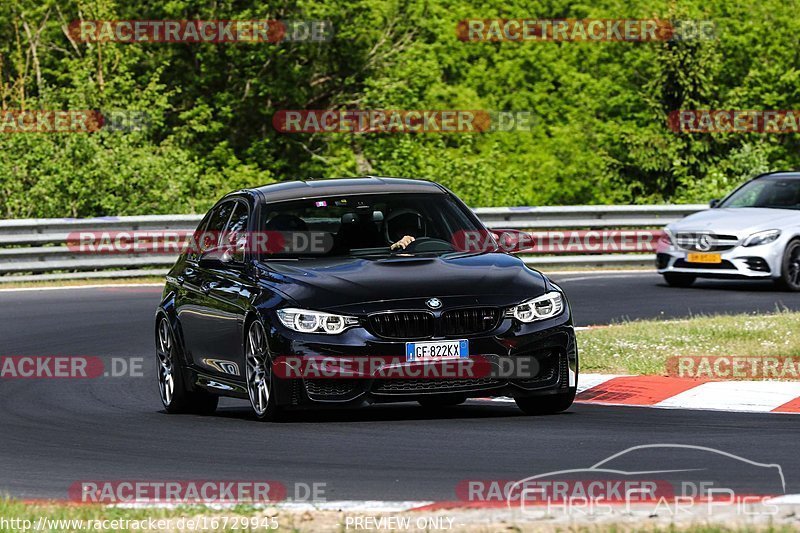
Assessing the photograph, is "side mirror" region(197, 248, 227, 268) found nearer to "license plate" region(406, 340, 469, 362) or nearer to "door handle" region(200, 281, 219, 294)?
"door handle" region(200, 281, 219, 294)

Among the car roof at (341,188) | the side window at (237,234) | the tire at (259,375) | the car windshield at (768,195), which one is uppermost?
the car roof at (341,188)

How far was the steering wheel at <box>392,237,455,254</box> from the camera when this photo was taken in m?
11.5

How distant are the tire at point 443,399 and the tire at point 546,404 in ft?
1.43

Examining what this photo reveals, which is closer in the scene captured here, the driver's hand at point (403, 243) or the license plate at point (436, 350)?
the license plate at point (436, 350)

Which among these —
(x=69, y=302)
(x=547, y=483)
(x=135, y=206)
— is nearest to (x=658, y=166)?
(x=135, y=206)

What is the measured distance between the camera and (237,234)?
12055 millimetres

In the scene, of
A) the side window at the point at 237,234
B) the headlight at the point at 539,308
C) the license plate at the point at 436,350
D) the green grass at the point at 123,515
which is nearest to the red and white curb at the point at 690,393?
the headlight at the point at 539,308

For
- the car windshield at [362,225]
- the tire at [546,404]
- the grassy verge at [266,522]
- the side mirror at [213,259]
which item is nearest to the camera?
the grassy verge at [266,522]

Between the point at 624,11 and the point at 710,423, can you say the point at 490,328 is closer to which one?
the point at 710,423

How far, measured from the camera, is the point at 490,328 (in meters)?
10.5

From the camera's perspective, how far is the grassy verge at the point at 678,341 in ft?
45.0

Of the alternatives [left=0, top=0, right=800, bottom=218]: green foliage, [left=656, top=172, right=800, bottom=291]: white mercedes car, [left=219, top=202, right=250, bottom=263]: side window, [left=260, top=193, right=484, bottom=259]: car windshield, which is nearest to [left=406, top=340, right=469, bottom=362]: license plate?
[left=260, top=193, right=484, bottom=259]: car windshield

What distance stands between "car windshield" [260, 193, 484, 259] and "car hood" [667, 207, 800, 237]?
36.1 ft

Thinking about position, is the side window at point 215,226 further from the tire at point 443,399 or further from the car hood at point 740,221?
the car hood at point 740,221
